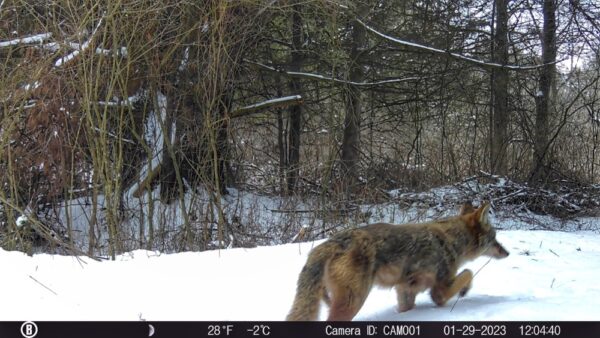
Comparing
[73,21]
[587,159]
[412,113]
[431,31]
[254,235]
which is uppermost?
[431,31]

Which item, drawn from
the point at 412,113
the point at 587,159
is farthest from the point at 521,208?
the point at 412,113

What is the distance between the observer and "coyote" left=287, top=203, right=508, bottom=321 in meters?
4.08

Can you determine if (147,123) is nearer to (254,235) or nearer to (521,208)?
(254,235)

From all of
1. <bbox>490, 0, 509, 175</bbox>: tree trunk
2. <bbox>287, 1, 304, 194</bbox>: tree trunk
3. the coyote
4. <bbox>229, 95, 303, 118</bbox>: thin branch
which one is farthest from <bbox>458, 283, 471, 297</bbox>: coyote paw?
<bbox>490, 0, 509, 175</bbox>: tree trunk

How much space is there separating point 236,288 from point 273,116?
474 inches

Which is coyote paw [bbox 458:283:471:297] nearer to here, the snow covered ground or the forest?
the snow covered ground

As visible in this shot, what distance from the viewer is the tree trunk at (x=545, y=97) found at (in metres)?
15.1

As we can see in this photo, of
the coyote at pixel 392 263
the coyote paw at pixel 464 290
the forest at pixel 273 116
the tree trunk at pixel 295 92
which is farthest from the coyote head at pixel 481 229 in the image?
the tree trunk at pixel 295 92
